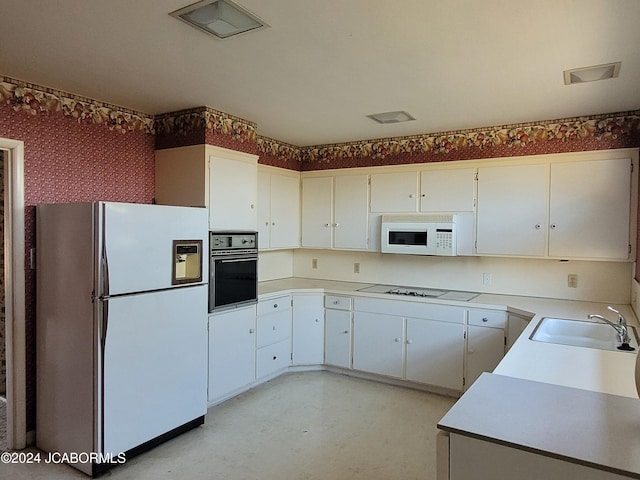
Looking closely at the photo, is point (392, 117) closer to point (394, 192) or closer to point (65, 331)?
point (394, 192)

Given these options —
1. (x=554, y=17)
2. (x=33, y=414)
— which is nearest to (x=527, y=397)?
(x=554, y=17)

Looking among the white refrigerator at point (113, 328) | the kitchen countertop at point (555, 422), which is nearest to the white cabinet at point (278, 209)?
the white refrigerator at point (113, 328)

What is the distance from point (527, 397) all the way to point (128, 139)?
3.24 meters

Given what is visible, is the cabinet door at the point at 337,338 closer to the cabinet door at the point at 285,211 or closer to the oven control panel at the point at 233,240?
the cabinet door at the point at 285,211

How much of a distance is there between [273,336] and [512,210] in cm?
241

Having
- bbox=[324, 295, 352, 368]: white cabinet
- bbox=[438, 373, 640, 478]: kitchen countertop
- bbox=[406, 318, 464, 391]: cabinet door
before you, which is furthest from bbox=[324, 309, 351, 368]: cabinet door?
bbox=[438, 373, 640, 478]: kitchen countertop

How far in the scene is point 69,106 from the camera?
3.04 metres

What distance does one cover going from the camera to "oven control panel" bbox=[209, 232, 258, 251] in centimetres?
340

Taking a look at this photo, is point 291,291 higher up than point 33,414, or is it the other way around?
point 291,291

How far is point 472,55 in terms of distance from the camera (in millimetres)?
2295

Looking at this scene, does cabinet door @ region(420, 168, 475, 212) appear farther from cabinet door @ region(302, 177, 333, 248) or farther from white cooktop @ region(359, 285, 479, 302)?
cabinet door @ region(302, 177, 333, 248)

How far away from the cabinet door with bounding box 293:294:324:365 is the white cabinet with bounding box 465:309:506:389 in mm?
1447

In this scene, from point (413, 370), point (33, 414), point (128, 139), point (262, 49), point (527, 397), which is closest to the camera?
point (527, 397)

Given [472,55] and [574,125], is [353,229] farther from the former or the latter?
[472,55]
